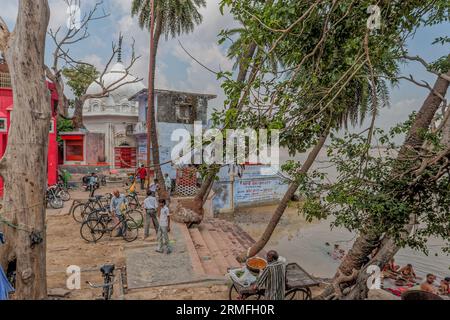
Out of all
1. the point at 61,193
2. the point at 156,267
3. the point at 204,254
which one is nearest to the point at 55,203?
the point at 61,193

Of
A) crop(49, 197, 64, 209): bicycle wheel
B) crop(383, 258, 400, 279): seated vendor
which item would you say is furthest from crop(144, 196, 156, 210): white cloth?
crop(383, 258, 400, 279): seated vendor

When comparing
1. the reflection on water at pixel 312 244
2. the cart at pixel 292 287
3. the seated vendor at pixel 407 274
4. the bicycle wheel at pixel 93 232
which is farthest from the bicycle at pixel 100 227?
the seated vendor at pixel 407 274

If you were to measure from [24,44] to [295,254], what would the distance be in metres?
13.2

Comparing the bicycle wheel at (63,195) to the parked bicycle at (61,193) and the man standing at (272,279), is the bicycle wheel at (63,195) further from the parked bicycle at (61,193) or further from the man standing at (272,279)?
the man standing at (272,279)

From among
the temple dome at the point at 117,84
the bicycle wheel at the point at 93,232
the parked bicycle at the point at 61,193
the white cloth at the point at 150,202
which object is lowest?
the bicycle wheel at the point at 93,232

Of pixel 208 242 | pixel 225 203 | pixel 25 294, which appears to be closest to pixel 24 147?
pixel 25 294

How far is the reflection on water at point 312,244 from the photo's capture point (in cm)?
1309

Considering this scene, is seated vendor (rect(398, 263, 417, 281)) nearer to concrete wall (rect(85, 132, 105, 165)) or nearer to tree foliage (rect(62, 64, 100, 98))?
concrete wall (rect(85, 132, 105, 165))

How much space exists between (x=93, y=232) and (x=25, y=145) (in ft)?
20.2

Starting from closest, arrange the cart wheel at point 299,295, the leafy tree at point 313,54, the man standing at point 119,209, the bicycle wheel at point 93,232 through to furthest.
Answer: the leafy tree at point 313,54, the cart wheel at point 299,295, the bicycle wheel at point 93,232, the man standing at point 119,209

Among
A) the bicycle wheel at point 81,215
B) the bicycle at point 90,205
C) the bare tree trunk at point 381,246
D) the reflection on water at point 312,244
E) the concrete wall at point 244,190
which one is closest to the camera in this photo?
the bare tree trunk at point 381,246

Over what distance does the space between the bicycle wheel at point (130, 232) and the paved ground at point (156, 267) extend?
3.40 ft

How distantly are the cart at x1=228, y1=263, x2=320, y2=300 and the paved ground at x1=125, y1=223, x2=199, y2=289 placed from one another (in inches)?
61.6

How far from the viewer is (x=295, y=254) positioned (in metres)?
14.6
